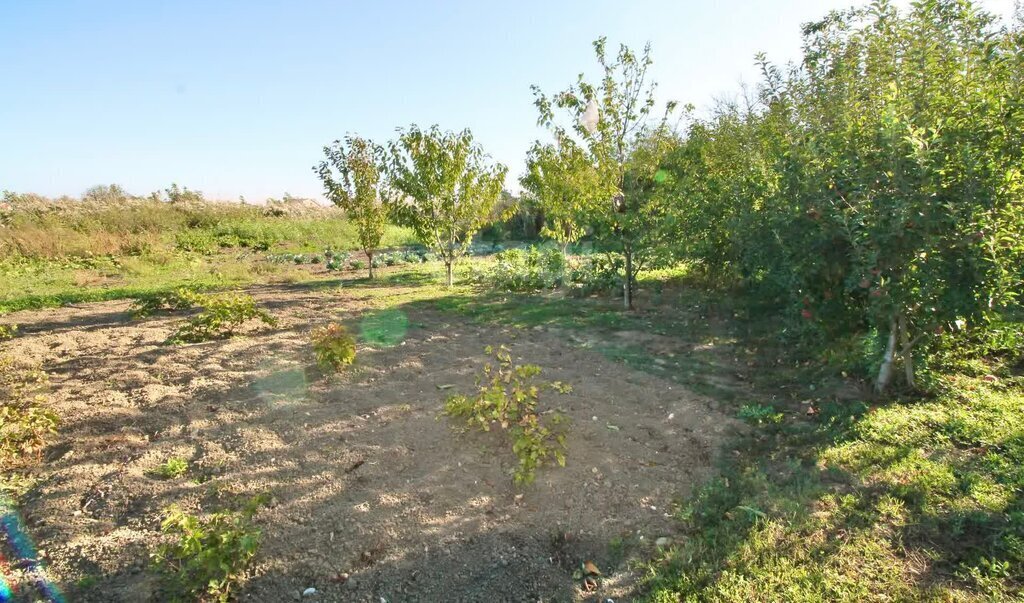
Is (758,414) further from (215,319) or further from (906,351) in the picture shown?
(215,319)

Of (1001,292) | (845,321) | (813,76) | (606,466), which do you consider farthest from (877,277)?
(813,76)

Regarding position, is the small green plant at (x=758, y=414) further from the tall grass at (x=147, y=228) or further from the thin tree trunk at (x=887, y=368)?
the tall grass at (x=147, y=228)

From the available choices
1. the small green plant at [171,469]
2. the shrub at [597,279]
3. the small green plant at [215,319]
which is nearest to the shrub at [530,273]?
the shrub at [597,279]

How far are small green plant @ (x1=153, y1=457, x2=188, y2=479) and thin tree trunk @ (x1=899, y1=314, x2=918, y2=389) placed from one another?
5.64 meters

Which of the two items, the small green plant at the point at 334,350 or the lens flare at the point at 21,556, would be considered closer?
the lens flare at the point at 21,556

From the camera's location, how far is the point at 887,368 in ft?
14.9

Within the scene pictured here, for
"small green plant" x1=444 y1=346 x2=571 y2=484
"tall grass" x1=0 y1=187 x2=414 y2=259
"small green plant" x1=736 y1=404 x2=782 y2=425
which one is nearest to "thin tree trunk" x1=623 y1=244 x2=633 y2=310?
"small green plant" x1=736 y1=404 x2=782 y2=425

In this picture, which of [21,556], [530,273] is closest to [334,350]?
[21,556]

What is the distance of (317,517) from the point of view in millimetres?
3041

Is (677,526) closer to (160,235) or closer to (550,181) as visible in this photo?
(550,181)

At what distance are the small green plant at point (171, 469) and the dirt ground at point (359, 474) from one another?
0.07 meters

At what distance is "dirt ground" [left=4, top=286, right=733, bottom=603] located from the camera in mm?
2674

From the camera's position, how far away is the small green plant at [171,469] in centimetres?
344

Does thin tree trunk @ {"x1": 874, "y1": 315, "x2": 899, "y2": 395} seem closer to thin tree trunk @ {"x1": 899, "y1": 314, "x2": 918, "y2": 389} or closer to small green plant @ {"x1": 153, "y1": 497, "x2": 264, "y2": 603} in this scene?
thin tree trunk @ {"x1": 899, "y1": 314, "x2": 918, "y2": 389}
